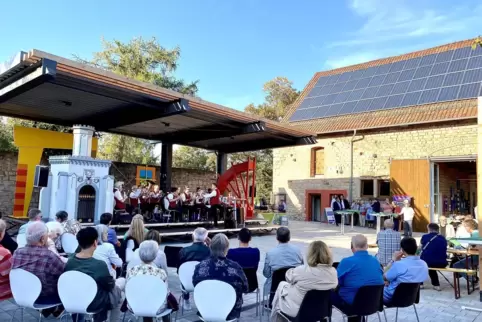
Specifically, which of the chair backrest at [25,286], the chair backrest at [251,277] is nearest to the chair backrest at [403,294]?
the chair backrest at [251,277]

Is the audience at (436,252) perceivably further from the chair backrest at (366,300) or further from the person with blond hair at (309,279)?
the person with blond hair at (309,279)

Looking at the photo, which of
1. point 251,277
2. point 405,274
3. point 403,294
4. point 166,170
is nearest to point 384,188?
point 166,170

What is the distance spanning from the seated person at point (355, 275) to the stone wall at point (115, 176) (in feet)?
33.7

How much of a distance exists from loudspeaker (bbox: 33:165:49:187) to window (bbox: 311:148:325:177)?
12.5m

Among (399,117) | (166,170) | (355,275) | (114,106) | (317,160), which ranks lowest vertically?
(355,275)

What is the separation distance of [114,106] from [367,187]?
39.2 ft

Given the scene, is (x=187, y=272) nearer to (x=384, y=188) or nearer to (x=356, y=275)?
(x=356, y=275)

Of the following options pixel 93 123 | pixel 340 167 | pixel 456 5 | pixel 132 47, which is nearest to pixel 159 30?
pixel 132 47

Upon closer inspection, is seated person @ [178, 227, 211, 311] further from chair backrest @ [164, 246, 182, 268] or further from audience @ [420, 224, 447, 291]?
audience @ [420, 224, 447, 291]

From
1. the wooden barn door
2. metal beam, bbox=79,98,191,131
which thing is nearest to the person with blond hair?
metal beam, bbox=79,98,191,131

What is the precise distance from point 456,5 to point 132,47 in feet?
50.6

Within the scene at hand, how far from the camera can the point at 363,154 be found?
16688 mm

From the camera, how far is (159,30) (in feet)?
67.0

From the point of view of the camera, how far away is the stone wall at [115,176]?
11.0 meters
